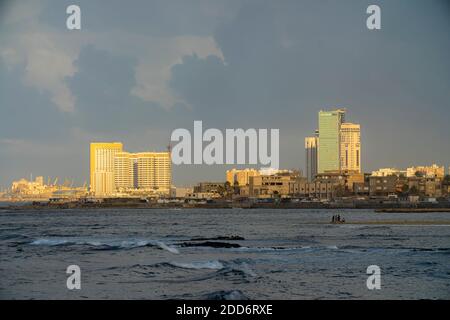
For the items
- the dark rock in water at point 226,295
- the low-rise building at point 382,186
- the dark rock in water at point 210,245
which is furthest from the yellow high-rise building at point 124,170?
the dark rock in water at point 226,295

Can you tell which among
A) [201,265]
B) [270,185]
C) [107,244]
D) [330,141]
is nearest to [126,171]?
[330,141]

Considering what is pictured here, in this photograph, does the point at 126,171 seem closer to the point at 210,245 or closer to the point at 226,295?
the point at 210,245

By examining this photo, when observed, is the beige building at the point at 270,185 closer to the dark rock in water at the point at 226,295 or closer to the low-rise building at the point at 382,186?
the low-rise building at the point at 382,186

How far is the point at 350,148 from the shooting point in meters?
170

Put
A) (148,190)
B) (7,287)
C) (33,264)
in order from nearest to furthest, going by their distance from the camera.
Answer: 1. (7,287)
2. (33,264)
3. (148,190)

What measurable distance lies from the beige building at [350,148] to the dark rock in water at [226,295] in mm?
153240

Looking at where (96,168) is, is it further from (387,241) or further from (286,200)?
(387,241)

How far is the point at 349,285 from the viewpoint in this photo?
665 inches

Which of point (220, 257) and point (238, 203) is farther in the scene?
point (238, 203)

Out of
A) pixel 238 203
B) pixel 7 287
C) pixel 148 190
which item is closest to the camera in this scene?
pixel 7 287

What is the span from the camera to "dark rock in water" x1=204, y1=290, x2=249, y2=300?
48.5 ft

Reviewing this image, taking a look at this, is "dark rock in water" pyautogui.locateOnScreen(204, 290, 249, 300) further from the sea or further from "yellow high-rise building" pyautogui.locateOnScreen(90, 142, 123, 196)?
"yellow high-rise building" pyautogui.locateOnScreen(90, 142, 123, 196)
